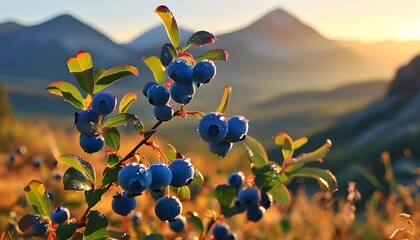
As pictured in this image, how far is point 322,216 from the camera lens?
4.64m

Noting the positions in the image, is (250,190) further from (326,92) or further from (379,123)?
(326,92)

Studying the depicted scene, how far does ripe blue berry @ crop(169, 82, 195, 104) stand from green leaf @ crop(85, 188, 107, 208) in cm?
25

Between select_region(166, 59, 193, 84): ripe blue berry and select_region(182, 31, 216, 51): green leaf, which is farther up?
select_region(182, 31, 216, 51): green leaf

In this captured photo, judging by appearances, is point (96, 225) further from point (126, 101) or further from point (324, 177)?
point (324, 177)

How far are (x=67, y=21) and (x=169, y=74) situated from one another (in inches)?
3959

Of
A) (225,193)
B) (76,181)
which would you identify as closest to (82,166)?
(76,181)

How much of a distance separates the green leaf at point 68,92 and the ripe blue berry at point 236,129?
0.30 metres

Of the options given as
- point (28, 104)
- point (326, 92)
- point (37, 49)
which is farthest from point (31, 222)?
point (37, 49)

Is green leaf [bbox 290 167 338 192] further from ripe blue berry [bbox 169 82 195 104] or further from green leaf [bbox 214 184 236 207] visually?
ripe blue berry [bbox 169 82 195 104]

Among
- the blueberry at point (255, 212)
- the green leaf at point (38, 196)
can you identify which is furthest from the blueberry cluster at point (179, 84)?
the blueberry at point (255, 212)

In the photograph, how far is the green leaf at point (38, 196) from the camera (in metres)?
1.36

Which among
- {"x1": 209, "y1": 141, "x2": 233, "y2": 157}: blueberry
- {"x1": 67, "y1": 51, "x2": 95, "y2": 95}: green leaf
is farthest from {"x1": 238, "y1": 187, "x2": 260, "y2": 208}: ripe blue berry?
{"x1": 67, "y1": 51, "x2": 95, "y2": 95}: green leaf

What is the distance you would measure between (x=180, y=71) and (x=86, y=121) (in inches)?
8.0

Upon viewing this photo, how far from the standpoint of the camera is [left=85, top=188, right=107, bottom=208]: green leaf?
1180 millimetres
